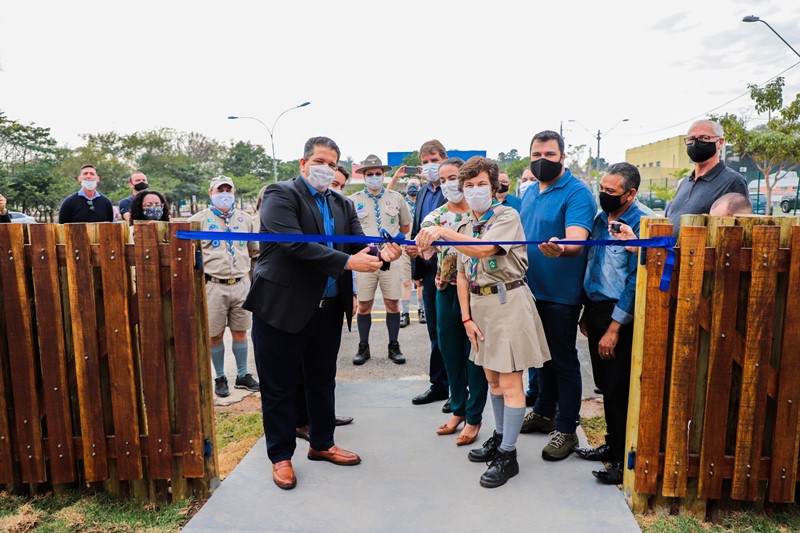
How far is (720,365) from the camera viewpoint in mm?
2861

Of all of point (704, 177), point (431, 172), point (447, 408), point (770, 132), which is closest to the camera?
point (704, 177)

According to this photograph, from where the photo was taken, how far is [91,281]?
308cm

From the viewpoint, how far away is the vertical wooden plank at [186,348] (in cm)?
Result: 308

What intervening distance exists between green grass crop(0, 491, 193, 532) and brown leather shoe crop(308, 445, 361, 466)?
83 cm

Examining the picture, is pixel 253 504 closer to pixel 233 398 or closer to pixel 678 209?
pixel 233 398

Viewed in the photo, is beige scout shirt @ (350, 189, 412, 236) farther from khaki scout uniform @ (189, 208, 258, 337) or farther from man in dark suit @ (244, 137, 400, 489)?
man in dark suit @ (244, 137, 400, 489)

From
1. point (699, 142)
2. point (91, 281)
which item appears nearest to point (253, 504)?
point (91, 281)

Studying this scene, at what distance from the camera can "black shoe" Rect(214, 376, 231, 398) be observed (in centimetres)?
519

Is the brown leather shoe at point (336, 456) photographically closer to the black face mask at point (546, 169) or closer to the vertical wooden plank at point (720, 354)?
the vertical wooden plank at point (720, 354)

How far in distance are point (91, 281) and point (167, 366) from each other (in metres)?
0.64

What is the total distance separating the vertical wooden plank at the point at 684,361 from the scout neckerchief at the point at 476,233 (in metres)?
1.11

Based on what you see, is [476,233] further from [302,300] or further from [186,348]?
[186,348]

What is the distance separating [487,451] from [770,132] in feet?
84.4

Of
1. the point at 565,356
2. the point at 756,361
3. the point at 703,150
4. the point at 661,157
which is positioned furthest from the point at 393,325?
the point at 661,157
